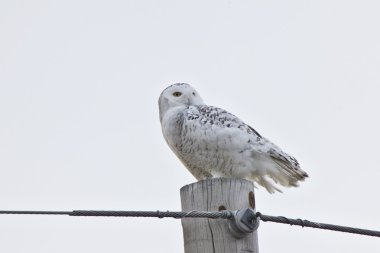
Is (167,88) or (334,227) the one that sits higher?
(167,88)

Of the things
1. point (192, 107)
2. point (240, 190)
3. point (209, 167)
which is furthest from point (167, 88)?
point (240, 190)

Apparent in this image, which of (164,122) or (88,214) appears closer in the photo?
(88,214)

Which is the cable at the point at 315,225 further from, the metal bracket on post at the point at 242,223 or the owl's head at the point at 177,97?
the owl's head at the point at 177,97

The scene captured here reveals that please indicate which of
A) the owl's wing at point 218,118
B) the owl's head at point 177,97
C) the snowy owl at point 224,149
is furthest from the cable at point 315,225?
the owl's head at point 177,97

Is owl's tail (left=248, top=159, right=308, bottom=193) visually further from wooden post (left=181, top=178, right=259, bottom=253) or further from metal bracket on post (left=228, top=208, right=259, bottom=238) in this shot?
metal bracket on post (left=228, top=208, right=259, bottom=238)

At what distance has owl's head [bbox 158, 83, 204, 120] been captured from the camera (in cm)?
641

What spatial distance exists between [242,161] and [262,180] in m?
0.32

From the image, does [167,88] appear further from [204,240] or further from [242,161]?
[204,240]

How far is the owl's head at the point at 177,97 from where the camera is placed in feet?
21.0

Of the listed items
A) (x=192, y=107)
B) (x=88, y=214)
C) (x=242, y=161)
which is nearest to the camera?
(x=88, y=214)

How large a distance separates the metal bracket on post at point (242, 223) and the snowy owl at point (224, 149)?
2184 millimetres

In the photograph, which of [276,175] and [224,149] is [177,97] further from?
[276,175]

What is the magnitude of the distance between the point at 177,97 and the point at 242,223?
300 cm

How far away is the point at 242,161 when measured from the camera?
582 cm
